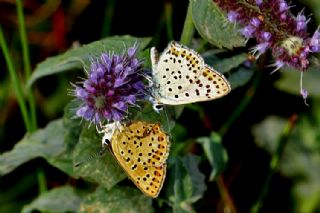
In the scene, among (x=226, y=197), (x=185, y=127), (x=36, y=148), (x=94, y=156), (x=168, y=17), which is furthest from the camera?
(x=168, y=17)

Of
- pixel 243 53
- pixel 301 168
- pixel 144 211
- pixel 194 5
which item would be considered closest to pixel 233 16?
pixel 194 5

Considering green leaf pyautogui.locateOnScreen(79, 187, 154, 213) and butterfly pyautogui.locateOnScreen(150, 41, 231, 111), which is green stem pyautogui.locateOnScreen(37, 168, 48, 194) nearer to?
green leaf pyautogui.locateOnScreen(79, 187, 154, 213)

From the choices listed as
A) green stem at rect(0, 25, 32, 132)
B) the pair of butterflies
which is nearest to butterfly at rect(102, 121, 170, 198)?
the pair of butterflies

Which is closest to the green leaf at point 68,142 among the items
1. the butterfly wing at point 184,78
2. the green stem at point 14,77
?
the green stem at point 14,77

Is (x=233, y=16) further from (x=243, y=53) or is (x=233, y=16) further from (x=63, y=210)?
(x=63, y=210)

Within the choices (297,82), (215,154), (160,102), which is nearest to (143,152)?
(160,102)

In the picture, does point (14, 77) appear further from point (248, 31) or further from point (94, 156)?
point (248, 31)
